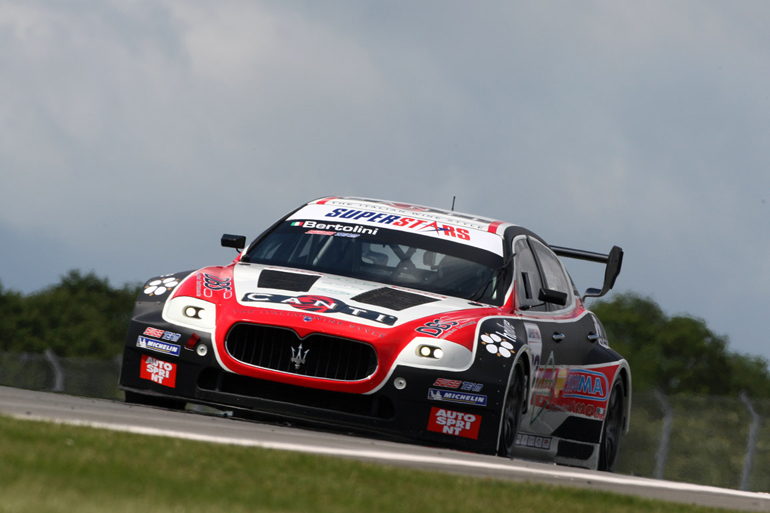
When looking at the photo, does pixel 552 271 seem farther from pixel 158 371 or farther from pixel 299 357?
pixel 158 371

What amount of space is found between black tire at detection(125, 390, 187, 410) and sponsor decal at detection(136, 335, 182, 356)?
35 centimetres

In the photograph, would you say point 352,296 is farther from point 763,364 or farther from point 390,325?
point 763,364

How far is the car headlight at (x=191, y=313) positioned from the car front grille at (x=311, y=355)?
11.0 inches

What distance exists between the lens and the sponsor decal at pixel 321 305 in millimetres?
7953

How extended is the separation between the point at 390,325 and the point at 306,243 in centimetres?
178

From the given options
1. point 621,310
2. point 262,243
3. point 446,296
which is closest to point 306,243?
point 262,243

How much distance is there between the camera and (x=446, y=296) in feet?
29.1

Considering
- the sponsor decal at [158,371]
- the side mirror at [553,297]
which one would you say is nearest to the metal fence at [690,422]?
the side mirror at [553,297]

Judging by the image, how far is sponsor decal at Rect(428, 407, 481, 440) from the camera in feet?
25.9

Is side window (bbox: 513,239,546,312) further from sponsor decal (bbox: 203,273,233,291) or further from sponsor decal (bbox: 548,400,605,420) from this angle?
sponsor decal (bbox: 203,273,233,291)

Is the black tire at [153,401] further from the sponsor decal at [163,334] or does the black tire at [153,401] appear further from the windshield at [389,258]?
the windshield at [389,258]

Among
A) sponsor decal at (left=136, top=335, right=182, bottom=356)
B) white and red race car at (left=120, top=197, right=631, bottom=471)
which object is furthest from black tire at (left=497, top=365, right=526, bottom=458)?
sponsor decal at (left=136, top=335, right=182, bottom=356)

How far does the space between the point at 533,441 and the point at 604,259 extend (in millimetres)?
3298

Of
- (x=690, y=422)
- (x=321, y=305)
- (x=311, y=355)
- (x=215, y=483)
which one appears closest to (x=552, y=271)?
(x=321, y=305)
